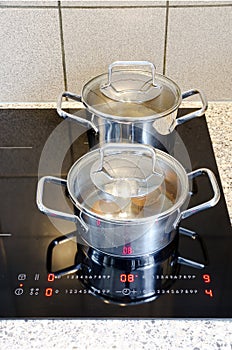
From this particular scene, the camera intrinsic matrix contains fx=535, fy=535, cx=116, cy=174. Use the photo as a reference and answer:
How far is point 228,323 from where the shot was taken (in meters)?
0.69

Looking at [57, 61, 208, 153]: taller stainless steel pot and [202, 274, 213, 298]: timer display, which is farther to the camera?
[57, 61, 208, 153]: taller stainless steel pot

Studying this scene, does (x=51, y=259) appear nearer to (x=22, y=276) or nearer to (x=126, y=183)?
(x=22, y=276)

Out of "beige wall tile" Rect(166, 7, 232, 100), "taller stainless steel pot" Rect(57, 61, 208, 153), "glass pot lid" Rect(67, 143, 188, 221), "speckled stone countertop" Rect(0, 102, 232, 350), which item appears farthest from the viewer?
Result: "beige wall tile" Rect(166, 7, 232, 100)

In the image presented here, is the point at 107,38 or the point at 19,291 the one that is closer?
the point at 19,291

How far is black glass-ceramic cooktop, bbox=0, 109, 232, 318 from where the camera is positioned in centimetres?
71

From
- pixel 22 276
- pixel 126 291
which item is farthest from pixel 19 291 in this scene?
pixel 126 291

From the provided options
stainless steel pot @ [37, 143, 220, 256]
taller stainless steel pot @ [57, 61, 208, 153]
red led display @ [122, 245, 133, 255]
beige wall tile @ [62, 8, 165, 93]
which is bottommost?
red led display @ [122, 245, 133, 255]

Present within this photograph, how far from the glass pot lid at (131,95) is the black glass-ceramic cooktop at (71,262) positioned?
97 mm

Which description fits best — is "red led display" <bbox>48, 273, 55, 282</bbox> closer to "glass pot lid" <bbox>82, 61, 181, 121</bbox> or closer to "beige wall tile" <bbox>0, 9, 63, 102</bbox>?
"glass pot lid" <bbox>82, 61, 181, 121</bbox>

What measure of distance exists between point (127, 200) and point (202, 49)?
0.46m

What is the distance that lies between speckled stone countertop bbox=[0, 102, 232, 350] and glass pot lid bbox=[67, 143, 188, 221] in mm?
147

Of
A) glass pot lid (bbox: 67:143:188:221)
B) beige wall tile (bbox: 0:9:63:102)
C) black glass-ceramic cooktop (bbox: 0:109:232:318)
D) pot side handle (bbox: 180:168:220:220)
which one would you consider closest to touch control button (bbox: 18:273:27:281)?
black glass-ceramic cooktop (bbox: 0:109:232:318)

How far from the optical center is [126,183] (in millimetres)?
796

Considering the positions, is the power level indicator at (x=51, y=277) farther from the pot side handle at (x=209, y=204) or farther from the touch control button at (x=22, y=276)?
the pot side handle at (x=209, y=204)
